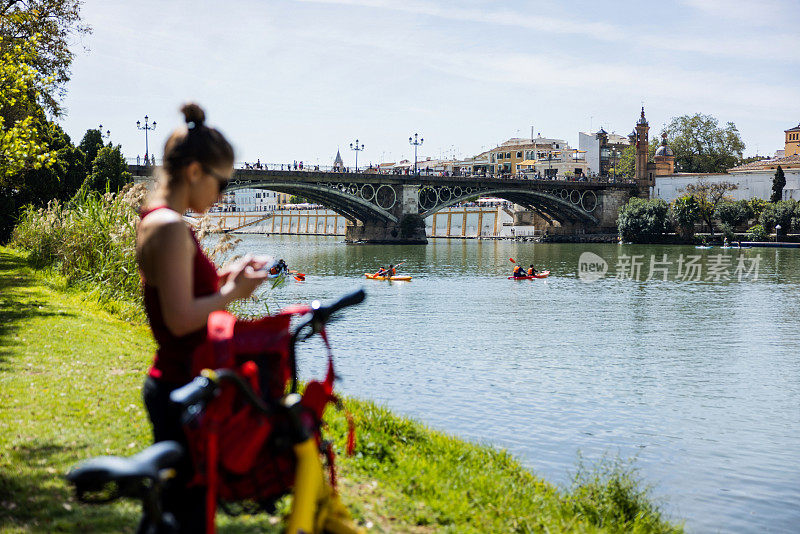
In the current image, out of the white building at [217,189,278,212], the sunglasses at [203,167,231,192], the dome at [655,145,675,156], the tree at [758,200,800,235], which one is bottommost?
the sunglasses at [203,167,231,192]

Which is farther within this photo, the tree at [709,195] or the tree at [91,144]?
the tree at [709,195]

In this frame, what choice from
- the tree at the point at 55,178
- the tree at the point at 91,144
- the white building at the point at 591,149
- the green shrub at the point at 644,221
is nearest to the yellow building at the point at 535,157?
the white building at the point at 591,149

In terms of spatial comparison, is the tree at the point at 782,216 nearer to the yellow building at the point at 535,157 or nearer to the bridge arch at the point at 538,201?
the bridge arch at the point at 538,201

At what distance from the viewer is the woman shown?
2.52m

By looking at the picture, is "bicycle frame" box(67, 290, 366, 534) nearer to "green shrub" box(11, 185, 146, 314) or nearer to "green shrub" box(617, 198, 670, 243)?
"green shrub" box(11, 185, 146, 314)

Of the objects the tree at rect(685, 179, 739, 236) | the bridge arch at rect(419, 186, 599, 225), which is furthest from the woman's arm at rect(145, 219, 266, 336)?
the tree at rect(685, 179, 739, 236)

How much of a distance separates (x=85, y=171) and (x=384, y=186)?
3643 centimetres

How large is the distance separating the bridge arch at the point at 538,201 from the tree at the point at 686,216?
13409 mm

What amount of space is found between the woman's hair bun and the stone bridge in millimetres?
53709

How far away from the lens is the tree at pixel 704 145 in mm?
101812

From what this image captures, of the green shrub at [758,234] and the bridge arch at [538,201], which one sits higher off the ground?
the bridge arch at [538,201]

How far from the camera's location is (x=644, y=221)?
7462 centimetres

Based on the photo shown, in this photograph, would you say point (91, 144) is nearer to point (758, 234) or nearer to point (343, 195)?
point (343, 195)

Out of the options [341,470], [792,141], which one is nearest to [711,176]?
[792,141]
